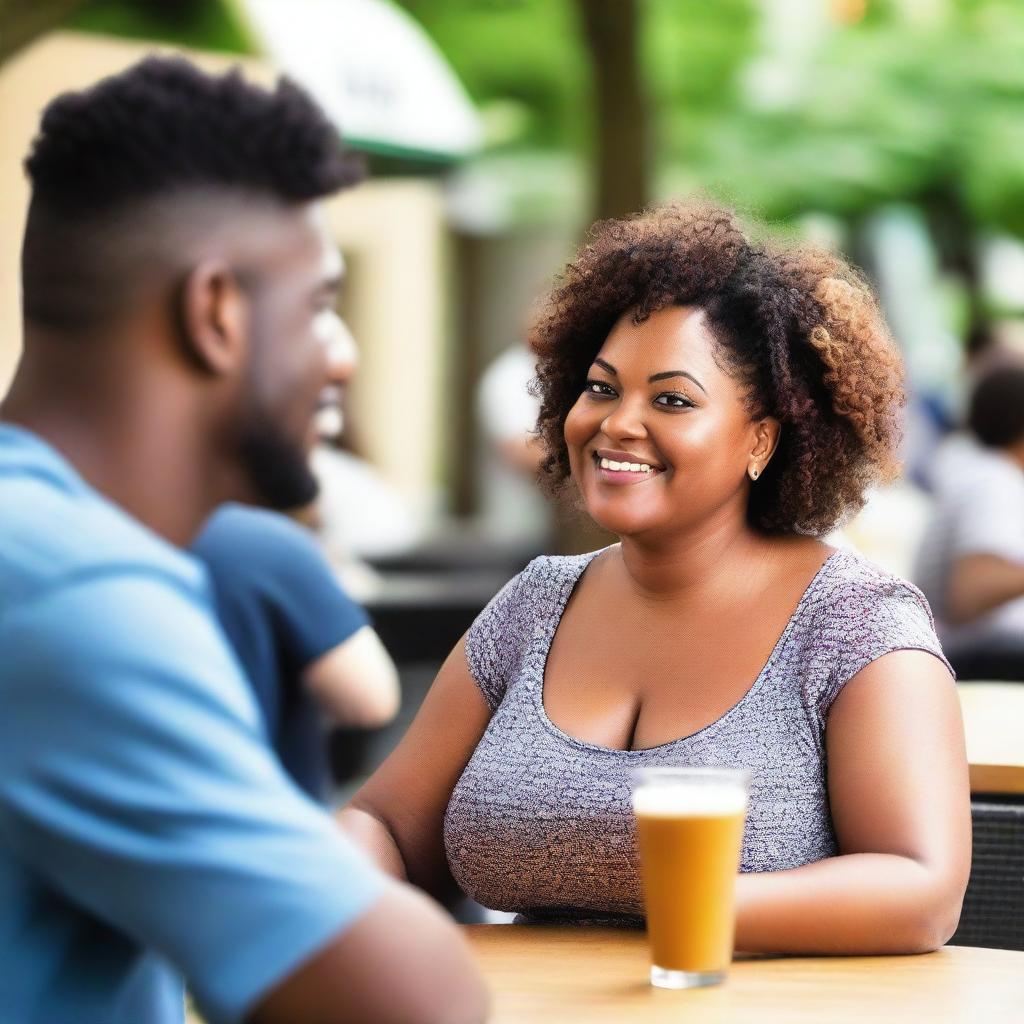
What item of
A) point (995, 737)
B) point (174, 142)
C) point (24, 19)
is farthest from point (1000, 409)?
point (174, 142)

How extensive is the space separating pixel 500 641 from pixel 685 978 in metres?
0.84

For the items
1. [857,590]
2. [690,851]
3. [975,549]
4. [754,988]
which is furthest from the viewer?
[975,549]

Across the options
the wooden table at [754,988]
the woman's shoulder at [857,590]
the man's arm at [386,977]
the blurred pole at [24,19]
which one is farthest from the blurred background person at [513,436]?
the man's arm at [386,977]

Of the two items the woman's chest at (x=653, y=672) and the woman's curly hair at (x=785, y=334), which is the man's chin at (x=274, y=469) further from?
the woman's curly hair at (x=785, y=334)

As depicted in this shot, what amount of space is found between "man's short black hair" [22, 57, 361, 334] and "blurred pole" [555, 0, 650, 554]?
5838 mm

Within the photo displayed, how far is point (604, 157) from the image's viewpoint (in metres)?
7.64

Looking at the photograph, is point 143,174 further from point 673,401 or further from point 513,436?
point 513,436

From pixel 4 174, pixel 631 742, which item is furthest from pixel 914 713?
pixel 4 174

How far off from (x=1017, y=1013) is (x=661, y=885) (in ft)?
1.34

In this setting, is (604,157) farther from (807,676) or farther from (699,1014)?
(699,1014)

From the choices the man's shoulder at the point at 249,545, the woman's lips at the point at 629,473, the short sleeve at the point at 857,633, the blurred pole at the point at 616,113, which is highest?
the blurred pole at the point at 616,113

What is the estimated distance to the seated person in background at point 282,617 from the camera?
2414 mm

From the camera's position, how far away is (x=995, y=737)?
2941 millimetres

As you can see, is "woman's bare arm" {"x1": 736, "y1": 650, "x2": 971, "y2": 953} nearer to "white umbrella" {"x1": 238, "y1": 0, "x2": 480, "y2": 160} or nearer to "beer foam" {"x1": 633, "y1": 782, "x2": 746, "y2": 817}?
"beer foam" {"x1": 633, "y1": 782, "x2": 746, "y2": 817}
